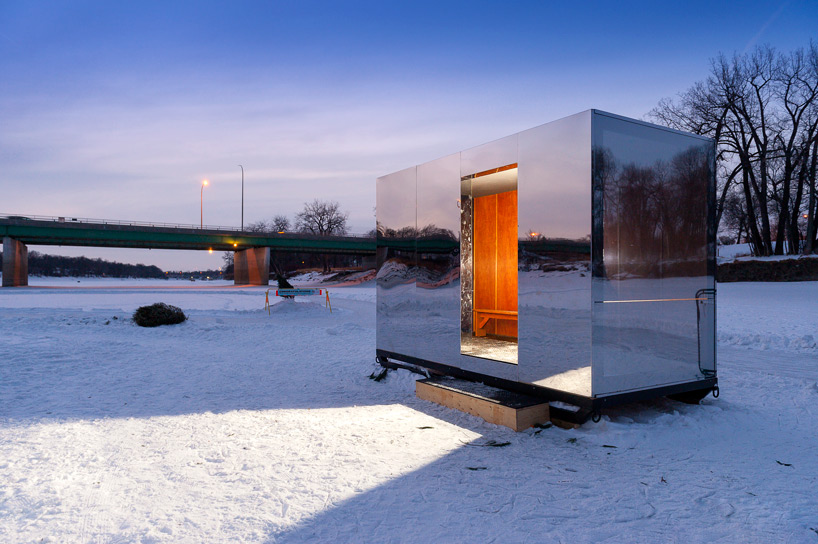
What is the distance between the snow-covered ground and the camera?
3.27 metres

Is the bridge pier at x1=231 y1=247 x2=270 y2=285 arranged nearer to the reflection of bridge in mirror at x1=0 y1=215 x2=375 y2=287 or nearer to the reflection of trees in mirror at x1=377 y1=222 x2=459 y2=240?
the reflection of bridge in mirror at x1=0 y1=215 x2=375 y2=287

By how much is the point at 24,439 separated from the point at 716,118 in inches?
1435

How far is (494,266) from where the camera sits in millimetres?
8820

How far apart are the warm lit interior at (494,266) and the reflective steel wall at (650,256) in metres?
2.60

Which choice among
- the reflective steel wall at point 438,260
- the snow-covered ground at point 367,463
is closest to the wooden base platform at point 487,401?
the snow-covered ground at point 367,463

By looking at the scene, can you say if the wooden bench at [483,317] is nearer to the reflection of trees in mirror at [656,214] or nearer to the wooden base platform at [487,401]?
the wooden base platform at [487,401]

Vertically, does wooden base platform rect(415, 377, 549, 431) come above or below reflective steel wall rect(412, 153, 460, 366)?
below

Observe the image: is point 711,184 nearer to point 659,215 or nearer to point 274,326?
point 659,215

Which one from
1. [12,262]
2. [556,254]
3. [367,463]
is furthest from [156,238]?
[556,254]

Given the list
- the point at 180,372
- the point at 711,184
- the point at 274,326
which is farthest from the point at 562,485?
the point at 274,326

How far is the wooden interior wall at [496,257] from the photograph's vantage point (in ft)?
28.0

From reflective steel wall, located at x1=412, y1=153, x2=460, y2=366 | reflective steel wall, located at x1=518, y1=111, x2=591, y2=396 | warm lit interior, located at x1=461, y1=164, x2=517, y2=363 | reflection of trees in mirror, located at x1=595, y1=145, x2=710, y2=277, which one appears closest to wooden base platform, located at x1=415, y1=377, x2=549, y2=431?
reflective steel wall, located at x1=518, y1=111, x2=591, y2=396

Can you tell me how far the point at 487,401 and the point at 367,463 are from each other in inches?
64.0

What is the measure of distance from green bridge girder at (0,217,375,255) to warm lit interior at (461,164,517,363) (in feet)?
135
